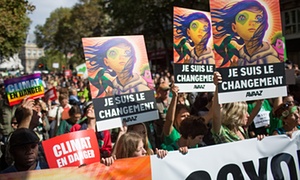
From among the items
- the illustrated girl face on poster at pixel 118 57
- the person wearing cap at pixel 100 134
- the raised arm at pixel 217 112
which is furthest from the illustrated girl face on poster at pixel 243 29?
the person wearing cap at pixel 100 134

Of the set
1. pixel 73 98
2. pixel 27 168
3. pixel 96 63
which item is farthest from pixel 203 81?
pixel 73 98

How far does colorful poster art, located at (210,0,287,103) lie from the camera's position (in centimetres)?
438

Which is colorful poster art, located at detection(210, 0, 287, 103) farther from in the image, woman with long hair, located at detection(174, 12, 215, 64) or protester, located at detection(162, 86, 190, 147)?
woman with long hair, located at detection(174, 12, 215, 64)

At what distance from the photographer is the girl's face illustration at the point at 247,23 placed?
446cm

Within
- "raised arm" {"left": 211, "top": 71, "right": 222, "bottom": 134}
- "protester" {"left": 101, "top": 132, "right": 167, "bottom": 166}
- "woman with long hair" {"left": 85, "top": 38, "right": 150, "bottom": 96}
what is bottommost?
"protester" {"left": 101, "top": 132, "right": 167, "bottom": 166}

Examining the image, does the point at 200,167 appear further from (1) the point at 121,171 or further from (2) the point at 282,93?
(2) the point at 282,93

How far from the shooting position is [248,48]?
4484mm

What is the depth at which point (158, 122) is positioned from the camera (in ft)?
19.6

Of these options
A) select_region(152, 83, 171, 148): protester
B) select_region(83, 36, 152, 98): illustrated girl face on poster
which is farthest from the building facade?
select_region(83, 36, 152, 98): illustrated girl face on poster

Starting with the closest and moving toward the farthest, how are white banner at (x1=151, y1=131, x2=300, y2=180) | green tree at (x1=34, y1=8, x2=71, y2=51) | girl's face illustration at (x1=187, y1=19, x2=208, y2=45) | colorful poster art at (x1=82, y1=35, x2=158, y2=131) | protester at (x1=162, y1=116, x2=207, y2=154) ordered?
1. white banner at (x1=151, y1=131, x2=300, y2=180)
2. protester at (x1=162, y1=116, x2=207, y2=154)
3. colorful poster art at (x1=82, y1=35, x2=158, y2=131)
4. girl's face illustration at (x1=187, y1=19, x2=208, y2=45)
5. green tree at (x1=34, y1=8, x2=71, y2=51)

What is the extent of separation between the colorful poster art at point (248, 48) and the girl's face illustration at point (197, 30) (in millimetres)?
1200

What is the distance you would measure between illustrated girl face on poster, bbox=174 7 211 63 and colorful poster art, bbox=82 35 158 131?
0.73 metres

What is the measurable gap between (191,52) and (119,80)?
1314 mm

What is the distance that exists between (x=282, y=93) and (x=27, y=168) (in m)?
2.67
